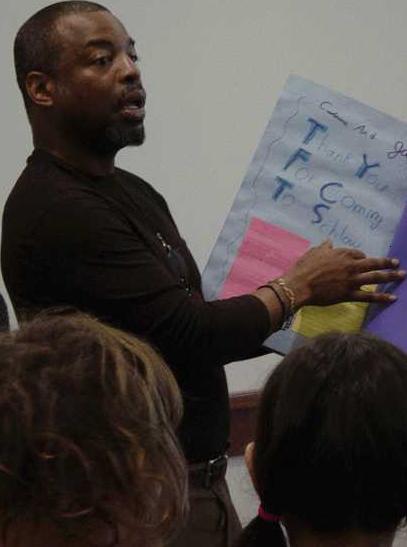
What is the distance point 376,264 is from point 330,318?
126 millimetres

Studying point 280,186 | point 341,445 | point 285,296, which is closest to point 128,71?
point 280,186

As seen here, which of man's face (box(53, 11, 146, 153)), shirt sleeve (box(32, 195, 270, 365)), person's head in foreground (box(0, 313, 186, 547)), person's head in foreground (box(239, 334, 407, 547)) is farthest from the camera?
man's face (box(53, 11, 146, 153))

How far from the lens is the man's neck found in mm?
1465

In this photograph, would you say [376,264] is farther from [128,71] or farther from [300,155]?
[128,71]

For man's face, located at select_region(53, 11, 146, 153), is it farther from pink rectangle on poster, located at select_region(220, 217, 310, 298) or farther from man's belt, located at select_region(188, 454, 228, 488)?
man's belt, located at select_region(188, 454, 228, 488)

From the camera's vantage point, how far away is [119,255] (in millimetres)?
1346

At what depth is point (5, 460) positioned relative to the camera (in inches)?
31.4

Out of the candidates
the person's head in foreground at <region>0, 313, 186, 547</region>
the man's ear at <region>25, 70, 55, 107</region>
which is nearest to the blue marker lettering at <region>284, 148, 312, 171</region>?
the man's ear at <region>25, 70, 55, 107</region>

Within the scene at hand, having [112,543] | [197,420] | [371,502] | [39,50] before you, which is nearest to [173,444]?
[112,543]

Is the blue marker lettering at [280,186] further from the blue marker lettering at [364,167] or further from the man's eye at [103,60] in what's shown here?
the man's eye at [103,60]

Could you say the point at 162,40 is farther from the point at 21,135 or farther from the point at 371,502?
the point at 371,502

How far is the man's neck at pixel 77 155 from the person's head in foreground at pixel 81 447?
0.62 m

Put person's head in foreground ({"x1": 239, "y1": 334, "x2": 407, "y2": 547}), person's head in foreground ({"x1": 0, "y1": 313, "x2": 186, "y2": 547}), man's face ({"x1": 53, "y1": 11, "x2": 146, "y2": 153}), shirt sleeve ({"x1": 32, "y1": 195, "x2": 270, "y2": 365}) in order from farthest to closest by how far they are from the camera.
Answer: man's face ({"x1": 53, "y1": 11, "x2": 146, "y2": 153})
shirt sleeve ({"x1": 32, "y1": 195, "x2": 270, "y2": 365})
person's head in foreground ({"x1": 239, "y1": 334, "x2": 407, "y2": 547})
person's head in foreground ({"x1": 0, "y1": 313, "x2": 186, "y2": 547})

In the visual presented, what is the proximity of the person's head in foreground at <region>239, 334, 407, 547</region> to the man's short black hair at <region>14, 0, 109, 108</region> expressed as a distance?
69cm
